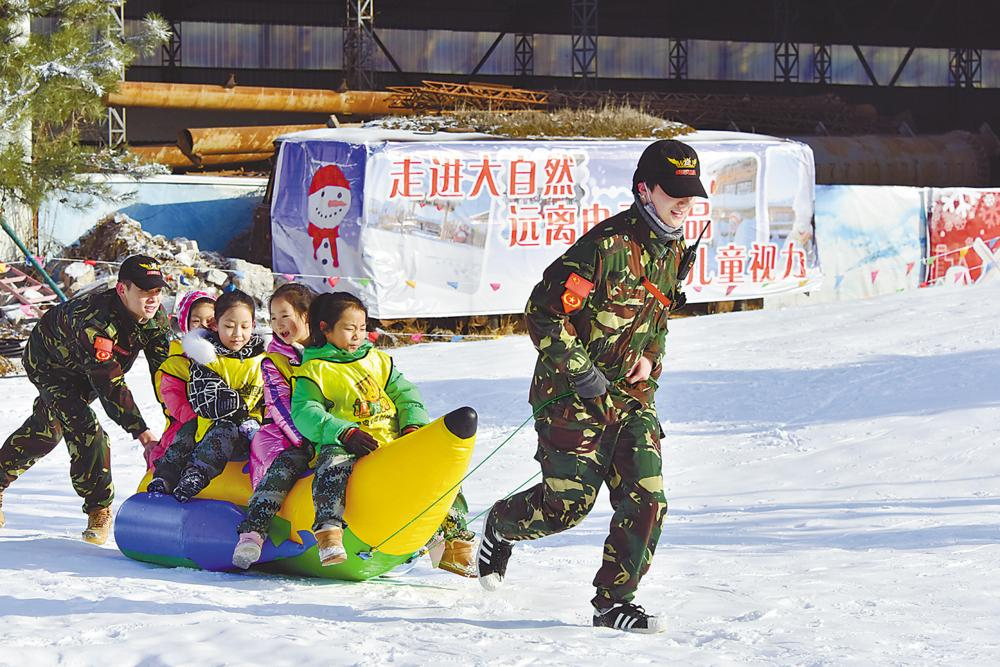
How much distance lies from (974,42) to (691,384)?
26.7 m

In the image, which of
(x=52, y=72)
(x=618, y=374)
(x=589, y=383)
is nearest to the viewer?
(x=589, y=383)

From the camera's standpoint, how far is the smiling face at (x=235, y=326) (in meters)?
6.75

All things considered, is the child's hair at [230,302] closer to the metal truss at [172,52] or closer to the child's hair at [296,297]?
the child's hair at [296,297]

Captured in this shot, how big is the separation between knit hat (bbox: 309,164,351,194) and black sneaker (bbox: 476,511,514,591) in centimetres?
1141

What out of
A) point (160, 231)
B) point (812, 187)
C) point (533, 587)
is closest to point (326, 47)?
point (160, 231)

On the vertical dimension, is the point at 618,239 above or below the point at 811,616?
above

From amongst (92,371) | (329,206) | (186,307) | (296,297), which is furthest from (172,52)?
(296,297)

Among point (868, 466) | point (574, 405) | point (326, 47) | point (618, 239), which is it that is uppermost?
point (326, 47)

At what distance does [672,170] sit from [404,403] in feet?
5.14

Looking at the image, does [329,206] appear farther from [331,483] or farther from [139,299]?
[331,483]

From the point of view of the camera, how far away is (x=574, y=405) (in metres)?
5.21

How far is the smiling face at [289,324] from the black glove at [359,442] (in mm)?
586

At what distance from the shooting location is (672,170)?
5.20 m

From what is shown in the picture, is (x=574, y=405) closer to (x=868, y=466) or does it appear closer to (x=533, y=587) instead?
(x=533, y=587)
